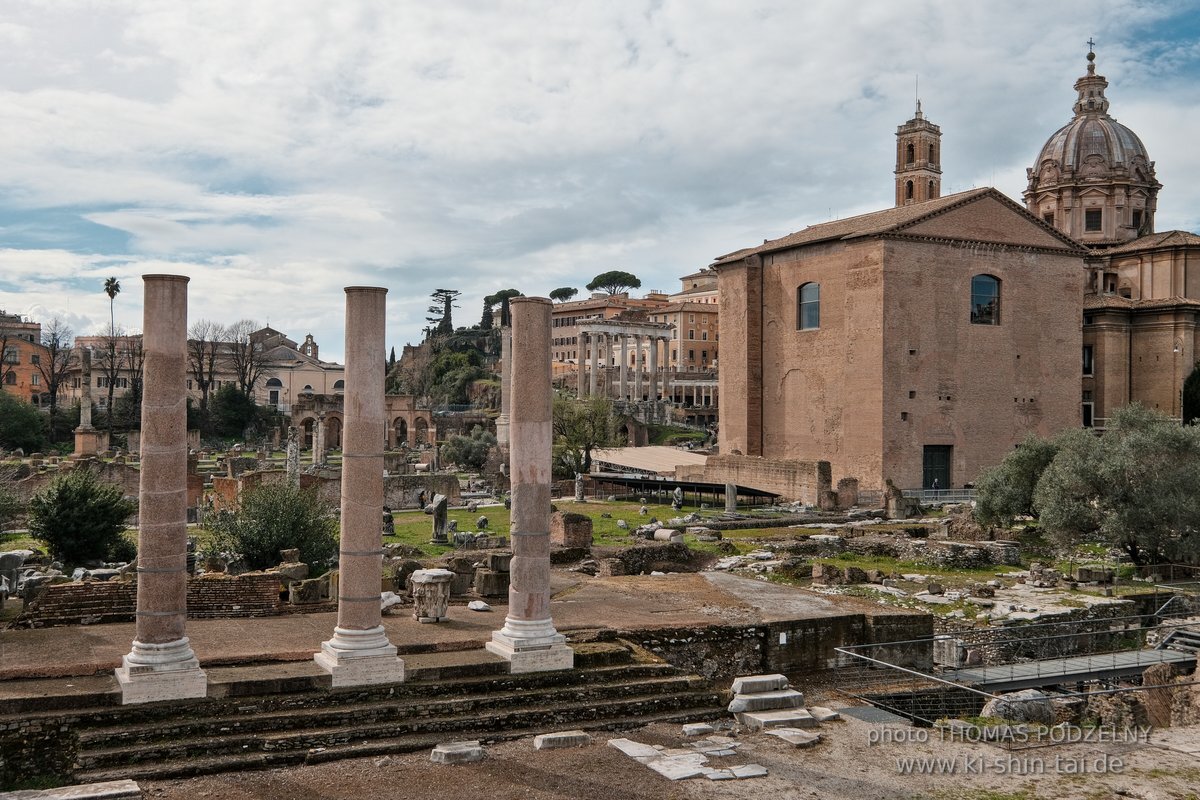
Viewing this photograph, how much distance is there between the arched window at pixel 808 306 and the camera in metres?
34.7

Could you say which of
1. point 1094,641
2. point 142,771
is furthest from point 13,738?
point 1094,641

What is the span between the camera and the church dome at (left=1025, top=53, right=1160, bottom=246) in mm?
46312

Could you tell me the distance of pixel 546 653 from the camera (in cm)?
986

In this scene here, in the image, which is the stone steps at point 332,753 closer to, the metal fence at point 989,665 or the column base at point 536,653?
the column base at point 536,653

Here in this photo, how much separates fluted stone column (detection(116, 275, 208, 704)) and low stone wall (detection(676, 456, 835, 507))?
73.8 ft

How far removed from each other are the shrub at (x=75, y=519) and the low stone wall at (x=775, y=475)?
1849 cm

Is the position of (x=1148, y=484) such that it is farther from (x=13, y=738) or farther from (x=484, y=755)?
Answer: (x=13, y=738)

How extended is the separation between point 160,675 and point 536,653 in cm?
330

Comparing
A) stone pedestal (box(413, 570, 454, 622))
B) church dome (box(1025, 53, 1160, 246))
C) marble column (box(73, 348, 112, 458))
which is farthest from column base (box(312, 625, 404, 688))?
church dome (box(1025, 53, 1160, 246))

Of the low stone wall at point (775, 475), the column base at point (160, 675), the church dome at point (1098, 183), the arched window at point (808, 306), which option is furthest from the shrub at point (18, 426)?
the church dome at point (1098, 183)

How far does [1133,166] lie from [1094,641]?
126 ft

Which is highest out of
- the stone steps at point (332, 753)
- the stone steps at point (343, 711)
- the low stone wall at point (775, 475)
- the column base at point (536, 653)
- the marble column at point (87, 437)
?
the marble column at point (87, 437)

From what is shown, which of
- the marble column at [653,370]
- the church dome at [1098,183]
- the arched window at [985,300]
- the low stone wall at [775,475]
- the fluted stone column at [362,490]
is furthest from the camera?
the marble column at [653,370]

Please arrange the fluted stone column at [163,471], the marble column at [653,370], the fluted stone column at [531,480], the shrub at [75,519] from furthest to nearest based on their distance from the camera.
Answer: the marble column at [653,370] → the shrub at [75,519] → the fluted stone column at [531,480] → the fluted stone column at [163,471]
